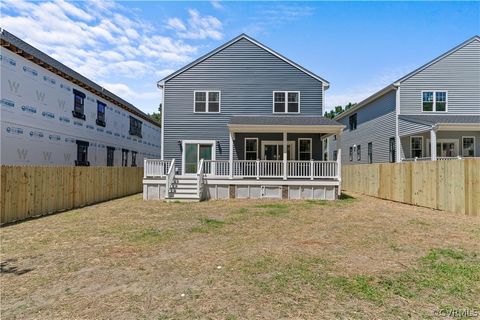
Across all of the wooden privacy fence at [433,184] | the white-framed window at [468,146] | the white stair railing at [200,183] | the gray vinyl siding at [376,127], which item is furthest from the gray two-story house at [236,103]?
the white-framed window at [468,146]

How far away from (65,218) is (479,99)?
24.6m

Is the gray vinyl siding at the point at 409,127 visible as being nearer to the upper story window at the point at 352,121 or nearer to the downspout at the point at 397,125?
the downspout at the point at 397,125

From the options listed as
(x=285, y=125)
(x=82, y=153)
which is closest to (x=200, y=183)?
(x=285, y=125)

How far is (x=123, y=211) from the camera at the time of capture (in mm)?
11766

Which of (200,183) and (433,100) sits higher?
(433,100)

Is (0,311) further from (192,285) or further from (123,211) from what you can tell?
(123,211)

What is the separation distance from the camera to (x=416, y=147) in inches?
760

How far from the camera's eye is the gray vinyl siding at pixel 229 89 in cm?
1767

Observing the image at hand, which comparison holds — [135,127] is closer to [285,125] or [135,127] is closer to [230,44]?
[230,44]

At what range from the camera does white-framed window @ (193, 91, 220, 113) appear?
58.4ft

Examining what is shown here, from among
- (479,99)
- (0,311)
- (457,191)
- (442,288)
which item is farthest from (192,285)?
(479,99)

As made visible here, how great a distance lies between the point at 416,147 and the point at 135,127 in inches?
945

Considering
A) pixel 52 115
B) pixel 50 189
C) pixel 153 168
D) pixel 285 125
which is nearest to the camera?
pixel 50 189

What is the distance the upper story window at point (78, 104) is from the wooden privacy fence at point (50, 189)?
15.4 ft
